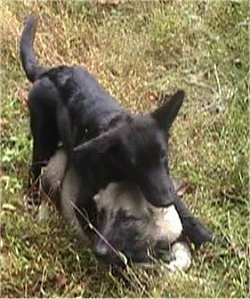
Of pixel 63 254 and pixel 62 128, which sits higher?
pixel 62 128

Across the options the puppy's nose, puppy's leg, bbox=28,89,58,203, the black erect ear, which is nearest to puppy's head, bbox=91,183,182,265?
the puppy's nose

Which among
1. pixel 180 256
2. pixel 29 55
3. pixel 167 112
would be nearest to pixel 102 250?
pixel 180 256

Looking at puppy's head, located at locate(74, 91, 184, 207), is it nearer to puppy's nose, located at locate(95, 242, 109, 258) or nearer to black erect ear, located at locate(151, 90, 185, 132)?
black erect ear, located at locate(151, 90, 185, 132)

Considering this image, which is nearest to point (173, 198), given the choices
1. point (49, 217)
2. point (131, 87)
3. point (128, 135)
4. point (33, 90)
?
point (128, 135)

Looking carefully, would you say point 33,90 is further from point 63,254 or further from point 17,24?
point 17,24

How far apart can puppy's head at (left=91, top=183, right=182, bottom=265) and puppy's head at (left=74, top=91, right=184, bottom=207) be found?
7 cm

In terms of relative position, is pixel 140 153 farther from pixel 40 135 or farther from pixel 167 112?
pixel 40 135

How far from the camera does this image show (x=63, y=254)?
11.9 ft

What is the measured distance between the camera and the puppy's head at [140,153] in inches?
130

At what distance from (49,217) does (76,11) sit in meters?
2.02

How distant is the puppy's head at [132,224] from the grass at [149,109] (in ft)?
0.31

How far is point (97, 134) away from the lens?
140 inches

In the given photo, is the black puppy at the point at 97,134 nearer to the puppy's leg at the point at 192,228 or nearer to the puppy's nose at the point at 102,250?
the puppy's leg at the point at 192,228

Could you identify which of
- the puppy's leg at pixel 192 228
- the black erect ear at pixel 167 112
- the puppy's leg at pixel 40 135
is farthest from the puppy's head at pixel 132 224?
the puppy's leg at pixel 40 135
